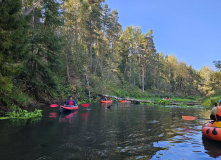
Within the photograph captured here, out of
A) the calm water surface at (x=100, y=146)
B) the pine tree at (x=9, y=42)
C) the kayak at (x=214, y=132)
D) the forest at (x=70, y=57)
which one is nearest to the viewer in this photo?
the calm water surface at (x=100, y=146)

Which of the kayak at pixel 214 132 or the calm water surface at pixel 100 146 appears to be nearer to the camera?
the calm water surface at pixel 100 146

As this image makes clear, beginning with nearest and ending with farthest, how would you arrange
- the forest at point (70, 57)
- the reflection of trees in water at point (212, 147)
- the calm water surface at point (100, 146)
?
the calm water surface at point (100, 146) → the reflection of trees in water at point (212, 147) → the forest at point (70, 57)

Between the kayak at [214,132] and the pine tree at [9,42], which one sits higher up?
the pine tree at [9,42]

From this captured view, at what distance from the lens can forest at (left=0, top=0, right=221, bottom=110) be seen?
39.0ft

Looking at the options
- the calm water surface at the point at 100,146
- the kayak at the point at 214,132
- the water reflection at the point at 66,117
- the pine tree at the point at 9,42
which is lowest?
the calm water surface at the point at 100,146

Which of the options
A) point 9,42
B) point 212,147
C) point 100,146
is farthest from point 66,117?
point 212,147

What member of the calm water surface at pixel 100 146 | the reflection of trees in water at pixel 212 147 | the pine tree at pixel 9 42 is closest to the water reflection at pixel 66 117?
the calm water surface at pixel 100 146

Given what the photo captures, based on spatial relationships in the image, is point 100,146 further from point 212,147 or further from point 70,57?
point 70,57

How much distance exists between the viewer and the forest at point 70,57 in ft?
39.0

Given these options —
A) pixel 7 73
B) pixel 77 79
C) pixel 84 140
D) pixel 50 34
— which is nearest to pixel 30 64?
pixel 50 34

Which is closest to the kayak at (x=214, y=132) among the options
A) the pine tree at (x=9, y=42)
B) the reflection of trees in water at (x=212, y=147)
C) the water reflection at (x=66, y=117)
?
the reflection of trees in water at (x=212, y=147)

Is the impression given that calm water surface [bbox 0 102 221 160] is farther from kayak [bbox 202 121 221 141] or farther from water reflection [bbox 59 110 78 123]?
water reflection [bbox 59 110 78 123]

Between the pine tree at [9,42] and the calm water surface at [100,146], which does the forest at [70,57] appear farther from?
the calm water surface at [100,146]

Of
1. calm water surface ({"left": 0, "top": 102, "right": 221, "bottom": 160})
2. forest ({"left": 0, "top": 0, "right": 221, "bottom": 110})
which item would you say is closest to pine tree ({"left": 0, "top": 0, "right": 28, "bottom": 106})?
forest ({"left": 0, "top": 0, "right": 221, "bottom": 110})
